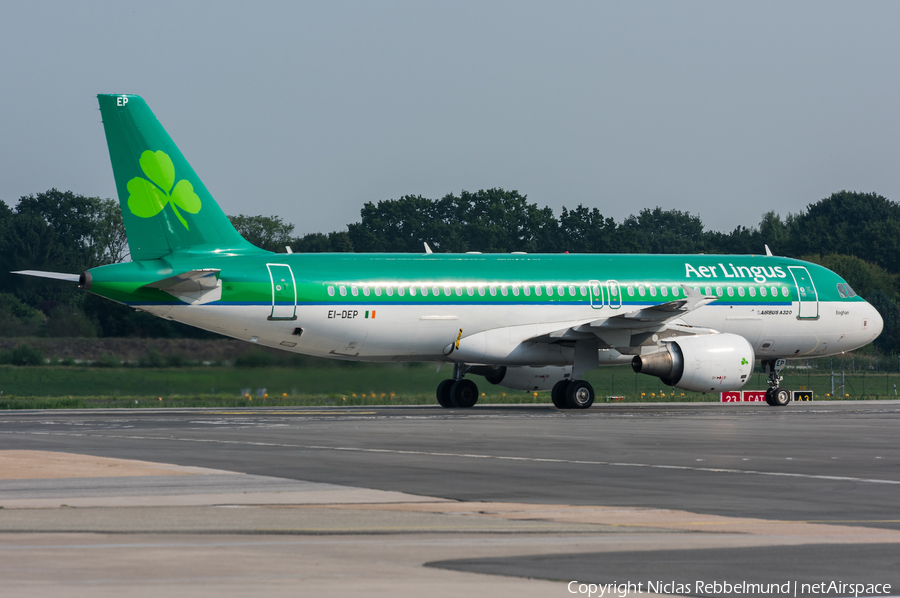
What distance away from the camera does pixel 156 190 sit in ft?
110

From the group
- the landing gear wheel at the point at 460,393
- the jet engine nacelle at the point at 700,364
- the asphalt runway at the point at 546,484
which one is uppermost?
the jet engine nacelle at the point at 700,364

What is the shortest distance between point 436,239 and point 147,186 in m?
75.9

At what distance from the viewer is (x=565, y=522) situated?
37.0ft

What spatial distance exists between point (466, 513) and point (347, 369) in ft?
87.7

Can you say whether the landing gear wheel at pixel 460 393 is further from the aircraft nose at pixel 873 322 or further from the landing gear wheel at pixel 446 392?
the aircraft nose at pixel 873 322

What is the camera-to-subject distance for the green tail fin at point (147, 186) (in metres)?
33.4

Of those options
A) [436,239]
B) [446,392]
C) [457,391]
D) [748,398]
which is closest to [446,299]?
[457,391]

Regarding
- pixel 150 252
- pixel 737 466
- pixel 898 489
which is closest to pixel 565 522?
pixel 898 489

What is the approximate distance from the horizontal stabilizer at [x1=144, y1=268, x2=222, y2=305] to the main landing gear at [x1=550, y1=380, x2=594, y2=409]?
10491 mm

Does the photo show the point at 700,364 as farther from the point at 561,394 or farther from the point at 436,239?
the point at 436,239

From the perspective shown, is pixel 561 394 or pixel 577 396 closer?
pixel 577 396

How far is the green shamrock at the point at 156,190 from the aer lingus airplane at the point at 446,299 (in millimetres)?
38

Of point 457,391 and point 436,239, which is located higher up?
point 436,239

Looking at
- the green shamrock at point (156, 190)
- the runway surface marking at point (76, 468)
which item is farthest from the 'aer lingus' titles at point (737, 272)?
the runway surface marking at point (76, 468)
